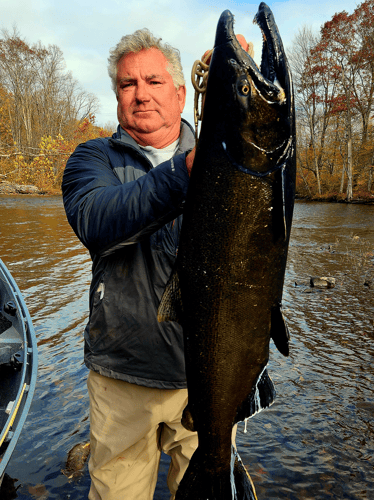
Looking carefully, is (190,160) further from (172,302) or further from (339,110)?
(339,110)

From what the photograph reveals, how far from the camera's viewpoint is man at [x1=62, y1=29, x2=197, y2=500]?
223 cm

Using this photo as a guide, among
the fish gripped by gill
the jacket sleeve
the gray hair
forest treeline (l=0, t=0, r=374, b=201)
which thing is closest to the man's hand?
the jacket sleeve

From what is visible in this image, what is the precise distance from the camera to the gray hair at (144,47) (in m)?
2.41

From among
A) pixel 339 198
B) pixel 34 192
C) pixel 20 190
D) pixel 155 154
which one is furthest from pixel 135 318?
pixel 34 192

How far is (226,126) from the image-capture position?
1339 mm

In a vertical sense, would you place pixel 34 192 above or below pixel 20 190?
below

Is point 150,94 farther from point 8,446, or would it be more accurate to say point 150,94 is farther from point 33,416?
point 33,416

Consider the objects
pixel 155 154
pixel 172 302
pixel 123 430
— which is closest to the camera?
pixel 172 302

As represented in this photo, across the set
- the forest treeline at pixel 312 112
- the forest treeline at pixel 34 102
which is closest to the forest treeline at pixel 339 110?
the forest treeline at pixel 312 112

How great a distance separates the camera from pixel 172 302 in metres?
1.71

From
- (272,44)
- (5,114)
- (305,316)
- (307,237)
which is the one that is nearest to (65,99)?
(5,114)

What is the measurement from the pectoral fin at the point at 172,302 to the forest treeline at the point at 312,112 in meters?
23.0

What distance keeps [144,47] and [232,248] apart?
1.65 meters

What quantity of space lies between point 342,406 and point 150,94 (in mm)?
3840
